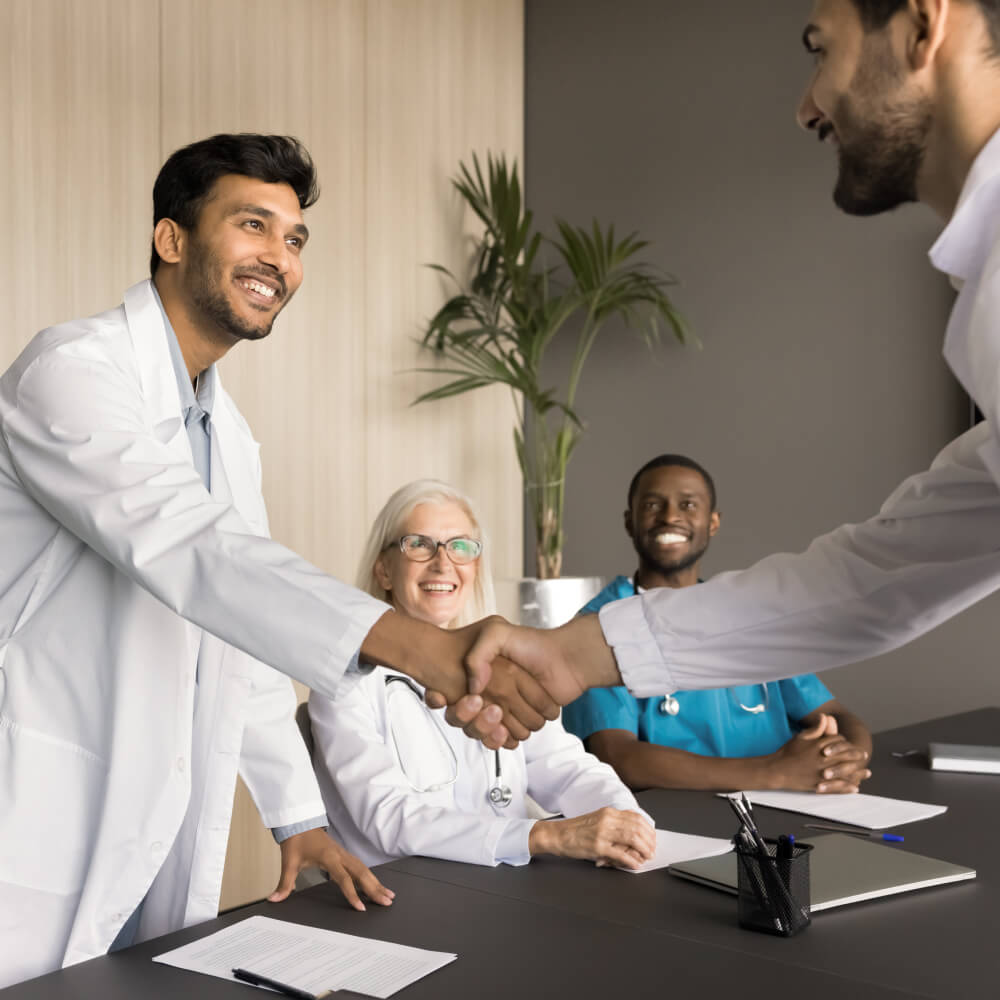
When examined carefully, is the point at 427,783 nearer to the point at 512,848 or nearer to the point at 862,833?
the point at 512,848

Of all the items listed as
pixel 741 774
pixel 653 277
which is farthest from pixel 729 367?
Result: pixel 741 774

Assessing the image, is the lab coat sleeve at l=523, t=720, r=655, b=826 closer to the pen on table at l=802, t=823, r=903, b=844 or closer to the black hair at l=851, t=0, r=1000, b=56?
the pen on table at l=802, t=823, r=903, b=844

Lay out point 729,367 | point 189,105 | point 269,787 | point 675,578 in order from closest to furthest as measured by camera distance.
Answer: point 269,787 < point 675,578 < point 189,105 < point 729,367

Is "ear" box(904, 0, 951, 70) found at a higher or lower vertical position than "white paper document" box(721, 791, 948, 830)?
higher

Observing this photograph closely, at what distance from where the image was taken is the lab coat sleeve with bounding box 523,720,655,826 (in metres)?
2.26

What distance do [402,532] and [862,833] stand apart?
1.13 metres

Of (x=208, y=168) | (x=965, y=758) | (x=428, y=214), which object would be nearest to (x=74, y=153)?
(x=428, y=214)

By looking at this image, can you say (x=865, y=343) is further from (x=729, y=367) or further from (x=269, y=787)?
(x=269, y=787)

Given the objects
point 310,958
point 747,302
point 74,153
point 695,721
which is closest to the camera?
point 310,958

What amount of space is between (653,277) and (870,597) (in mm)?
3252

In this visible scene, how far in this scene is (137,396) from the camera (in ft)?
5.71

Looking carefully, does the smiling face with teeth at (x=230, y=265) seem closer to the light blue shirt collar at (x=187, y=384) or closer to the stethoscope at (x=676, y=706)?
the light blue shirt collar at (x=187, y=384)

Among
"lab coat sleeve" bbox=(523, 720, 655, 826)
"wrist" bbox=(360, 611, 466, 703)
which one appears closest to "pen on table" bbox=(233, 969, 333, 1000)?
"wrist" bbox=(360, 611, 466, 703)

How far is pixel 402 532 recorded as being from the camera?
259cm
